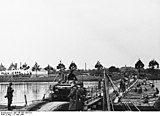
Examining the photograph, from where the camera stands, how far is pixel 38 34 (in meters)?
3.17

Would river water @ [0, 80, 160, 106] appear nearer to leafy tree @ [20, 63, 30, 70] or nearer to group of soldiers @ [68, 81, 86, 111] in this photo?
group of soldiers @ [68, 81, 86, 111]

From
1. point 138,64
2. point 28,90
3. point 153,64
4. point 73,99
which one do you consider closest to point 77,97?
point 73,99

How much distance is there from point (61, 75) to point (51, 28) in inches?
21.5

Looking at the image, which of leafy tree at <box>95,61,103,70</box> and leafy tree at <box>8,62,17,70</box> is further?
leafy tree at <box>8,62,17,70</box>

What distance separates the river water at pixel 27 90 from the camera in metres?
3.21

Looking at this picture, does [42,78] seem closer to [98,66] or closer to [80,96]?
[80,96]

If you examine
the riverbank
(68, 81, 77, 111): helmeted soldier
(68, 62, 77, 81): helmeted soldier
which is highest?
(68, 62, 77, 81): helmeted soldier

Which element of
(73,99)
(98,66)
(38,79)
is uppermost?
(98,66)

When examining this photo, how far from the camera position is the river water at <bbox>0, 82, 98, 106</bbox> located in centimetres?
321

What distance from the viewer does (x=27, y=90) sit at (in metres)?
3.36

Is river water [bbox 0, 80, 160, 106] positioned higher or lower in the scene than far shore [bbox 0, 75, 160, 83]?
lower

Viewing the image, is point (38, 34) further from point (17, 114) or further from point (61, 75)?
point (17, 114)

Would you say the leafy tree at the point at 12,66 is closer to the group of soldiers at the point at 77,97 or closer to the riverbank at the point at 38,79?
the riverbank at the point at 38,79

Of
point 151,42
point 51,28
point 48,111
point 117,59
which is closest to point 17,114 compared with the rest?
point 48,111
